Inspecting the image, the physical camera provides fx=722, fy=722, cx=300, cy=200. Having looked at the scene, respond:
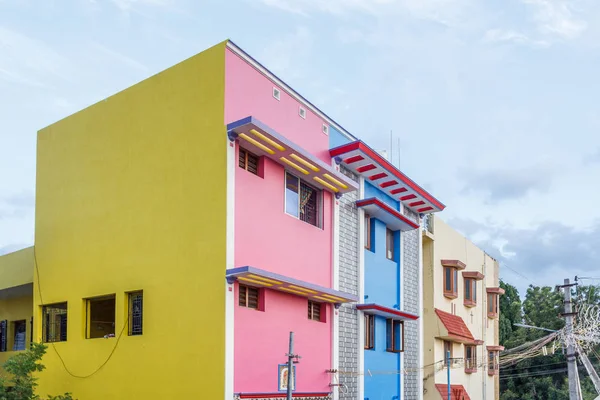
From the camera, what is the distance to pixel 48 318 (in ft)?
58.7

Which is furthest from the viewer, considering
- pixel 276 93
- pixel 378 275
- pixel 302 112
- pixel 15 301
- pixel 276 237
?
pixel 15 301

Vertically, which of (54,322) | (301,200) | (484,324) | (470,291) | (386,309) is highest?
(301,200)

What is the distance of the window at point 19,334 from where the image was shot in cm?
2205

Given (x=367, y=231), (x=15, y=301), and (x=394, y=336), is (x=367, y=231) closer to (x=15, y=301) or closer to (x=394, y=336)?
(x=394, y=336)

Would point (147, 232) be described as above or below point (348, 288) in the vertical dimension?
above

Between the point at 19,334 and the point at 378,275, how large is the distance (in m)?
11.3

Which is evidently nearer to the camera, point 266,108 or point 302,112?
point 266,108

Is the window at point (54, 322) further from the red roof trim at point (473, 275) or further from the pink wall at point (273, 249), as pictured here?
the red roof trim at point (473, 275)

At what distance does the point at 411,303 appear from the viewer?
23016 mm

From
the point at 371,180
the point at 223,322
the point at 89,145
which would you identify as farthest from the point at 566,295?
the point at 89,145

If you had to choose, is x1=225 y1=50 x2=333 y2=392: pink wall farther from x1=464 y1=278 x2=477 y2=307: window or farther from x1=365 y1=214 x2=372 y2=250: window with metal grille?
x1=464 y1=278 x2=477 y2=307: window

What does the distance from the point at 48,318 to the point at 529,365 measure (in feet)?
119

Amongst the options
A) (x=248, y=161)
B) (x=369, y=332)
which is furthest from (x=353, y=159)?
(x=369, y=332)

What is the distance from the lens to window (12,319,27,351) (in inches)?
868
